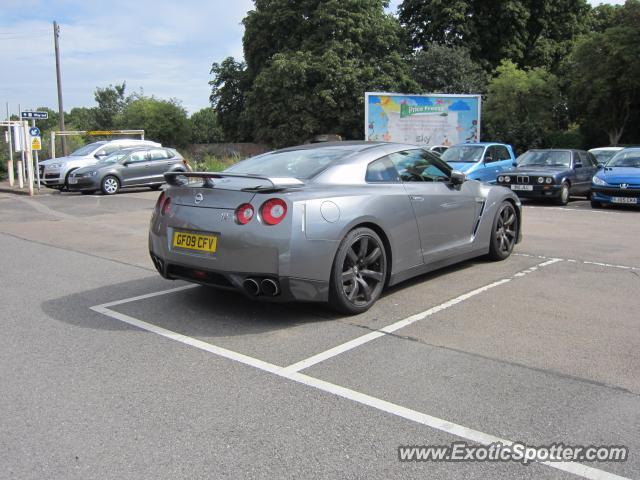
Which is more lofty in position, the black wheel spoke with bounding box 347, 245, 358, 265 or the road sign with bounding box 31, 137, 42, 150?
the road sign with bounding box 31, 137, 42, 150

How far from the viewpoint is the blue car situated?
1316cm

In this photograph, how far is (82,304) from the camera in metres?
5.60

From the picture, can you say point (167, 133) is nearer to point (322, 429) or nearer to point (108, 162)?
point (108, 162)

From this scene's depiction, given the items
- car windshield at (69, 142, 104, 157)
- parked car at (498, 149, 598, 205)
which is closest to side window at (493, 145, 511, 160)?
parked car at (498, 149, 598, 205)

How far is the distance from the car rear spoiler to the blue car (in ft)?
35.5

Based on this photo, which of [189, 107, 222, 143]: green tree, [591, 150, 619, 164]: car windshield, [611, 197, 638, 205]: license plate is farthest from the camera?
[189, 107, 222, 143]: green tree

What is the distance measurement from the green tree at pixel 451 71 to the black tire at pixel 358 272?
2994cm

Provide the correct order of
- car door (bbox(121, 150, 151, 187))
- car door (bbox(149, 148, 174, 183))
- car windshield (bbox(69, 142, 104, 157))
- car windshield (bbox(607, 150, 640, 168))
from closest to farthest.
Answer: car windshield (bbox(607, 150, 640, 168)) → car door (bbox(121, 150, 151, 187)) → car door (bbox(149, 148, 174, 183)) → car windshield (bbox(69, 142, 104, 157))

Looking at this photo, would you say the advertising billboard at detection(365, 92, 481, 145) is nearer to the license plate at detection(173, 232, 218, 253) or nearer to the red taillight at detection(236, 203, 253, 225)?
the license plate at detection(173, 232, 218, 253)

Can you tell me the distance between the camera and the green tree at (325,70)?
36.3 metres

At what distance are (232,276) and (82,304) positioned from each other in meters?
1.83

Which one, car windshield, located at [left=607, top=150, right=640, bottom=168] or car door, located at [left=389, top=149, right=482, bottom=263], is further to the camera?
car windshield, located at [left=607, top=150, right=640, bottom=168]

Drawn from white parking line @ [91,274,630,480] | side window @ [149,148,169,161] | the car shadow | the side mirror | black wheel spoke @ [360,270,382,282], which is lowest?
white parking line @ [91,274,630,480]

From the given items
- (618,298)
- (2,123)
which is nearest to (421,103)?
(2,123)
